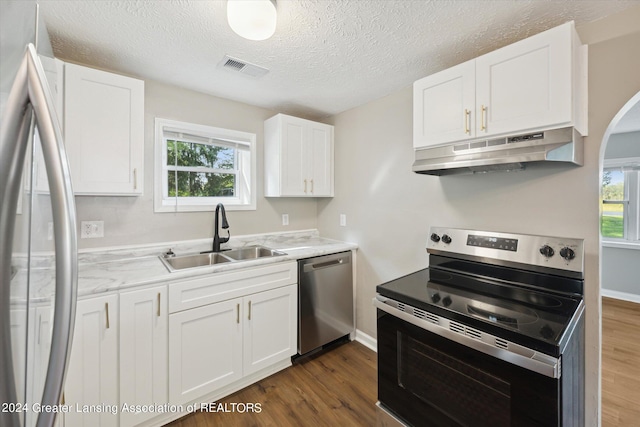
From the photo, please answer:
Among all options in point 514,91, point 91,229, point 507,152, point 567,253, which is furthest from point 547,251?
point 91,229

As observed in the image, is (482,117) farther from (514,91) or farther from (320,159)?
(320,159)

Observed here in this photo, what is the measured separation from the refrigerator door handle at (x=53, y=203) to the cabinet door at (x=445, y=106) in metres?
1.72

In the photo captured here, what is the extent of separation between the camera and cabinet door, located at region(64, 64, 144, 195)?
5.32 feet

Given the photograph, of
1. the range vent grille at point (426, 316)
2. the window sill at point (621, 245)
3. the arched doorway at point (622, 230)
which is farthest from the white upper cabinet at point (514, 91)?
the window sill at point (621, 245)

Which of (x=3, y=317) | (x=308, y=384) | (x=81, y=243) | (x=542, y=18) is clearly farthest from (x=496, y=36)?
(x=81, y=243)

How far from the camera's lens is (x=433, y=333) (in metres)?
1.25

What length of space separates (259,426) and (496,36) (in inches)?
106

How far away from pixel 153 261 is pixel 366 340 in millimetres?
1955

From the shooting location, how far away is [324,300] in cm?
240

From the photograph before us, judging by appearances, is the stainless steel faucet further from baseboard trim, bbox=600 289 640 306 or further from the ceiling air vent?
baseboard trim, bbox=600 289 640 306

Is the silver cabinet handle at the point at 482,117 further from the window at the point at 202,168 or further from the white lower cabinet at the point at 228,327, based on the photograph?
the window at the point at 202,168

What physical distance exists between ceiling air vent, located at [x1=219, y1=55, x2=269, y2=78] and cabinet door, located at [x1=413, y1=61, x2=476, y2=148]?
3.59 feet

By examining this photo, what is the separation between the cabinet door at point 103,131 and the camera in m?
1.62

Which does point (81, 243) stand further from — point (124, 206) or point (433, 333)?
point (433, 333)
